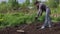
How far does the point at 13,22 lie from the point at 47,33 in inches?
122

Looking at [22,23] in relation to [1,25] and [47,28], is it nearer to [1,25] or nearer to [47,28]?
[1,25]

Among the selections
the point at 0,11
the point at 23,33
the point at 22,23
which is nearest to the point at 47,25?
the point at 23,33

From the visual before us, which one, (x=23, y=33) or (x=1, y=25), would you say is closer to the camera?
(x=23, y=33)

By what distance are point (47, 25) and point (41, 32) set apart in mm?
1139

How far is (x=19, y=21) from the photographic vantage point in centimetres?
1100

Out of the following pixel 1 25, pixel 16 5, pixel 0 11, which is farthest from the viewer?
pixel 16 5

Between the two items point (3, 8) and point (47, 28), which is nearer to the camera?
point (47, 28)

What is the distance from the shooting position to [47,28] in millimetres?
8875

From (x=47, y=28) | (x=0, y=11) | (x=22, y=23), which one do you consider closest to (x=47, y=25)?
(x=47, y=28)

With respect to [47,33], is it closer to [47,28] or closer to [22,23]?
[47,28]

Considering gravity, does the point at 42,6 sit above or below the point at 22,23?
above

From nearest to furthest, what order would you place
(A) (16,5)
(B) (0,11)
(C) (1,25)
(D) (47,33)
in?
(D) (47,33) < (C) (1,25) < (B) (0,11) < (A) (16,5)

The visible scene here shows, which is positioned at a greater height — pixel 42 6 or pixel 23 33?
pixel 42 6

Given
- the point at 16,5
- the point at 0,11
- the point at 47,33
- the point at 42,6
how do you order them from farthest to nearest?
the point at 16,5, the point at 0,11, the point at 42,6, the point at 47,33
